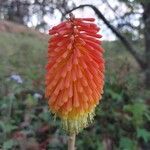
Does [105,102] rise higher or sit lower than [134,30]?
lower

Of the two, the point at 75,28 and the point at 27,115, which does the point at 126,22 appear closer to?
the point at 27,115

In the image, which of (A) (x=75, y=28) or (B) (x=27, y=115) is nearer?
(A) (x=75, y=28)

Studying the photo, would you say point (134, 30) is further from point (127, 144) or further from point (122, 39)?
point (127, 144)

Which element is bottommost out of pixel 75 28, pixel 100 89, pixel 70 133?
pixel 70 133

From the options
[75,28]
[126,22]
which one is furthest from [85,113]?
[126,22]

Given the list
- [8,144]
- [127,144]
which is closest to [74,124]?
[8,144]

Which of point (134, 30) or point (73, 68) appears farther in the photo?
point (134, 30)

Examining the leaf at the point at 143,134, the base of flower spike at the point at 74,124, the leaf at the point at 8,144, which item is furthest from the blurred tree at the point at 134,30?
the base of flower spike at the point at 74,124

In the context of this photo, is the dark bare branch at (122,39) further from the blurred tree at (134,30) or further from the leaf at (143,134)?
the leaf at (143,134)

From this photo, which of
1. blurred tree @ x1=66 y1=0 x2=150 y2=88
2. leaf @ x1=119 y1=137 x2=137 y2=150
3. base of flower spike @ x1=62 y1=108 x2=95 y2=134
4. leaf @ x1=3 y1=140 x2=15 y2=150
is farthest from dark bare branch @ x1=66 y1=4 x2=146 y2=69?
base of flower spike @ x1=62 y1=108 x2=95 y2=134
